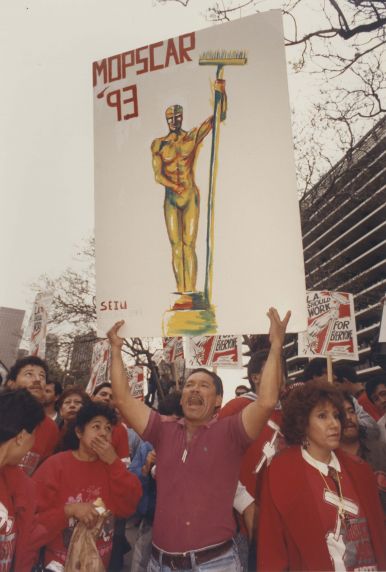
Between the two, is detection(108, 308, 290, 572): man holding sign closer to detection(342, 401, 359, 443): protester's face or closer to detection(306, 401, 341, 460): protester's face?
detection(306, 401, 341, 460): protester's face

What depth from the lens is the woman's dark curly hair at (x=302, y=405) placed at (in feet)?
10.4

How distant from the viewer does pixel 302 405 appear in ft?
10.7

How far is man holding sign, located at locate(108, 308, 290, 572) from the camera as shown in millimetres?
2756

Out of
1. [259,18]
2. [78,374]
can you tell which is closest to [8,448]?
[259,18]

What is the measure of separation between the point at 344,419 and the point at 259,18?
94.0 inches

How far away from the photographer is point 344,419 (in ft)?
10.9

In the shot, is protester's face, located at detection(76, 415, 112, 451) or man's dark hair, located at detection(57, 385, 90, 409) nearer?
protester's face, located at detection(76, 415, 112, 451)

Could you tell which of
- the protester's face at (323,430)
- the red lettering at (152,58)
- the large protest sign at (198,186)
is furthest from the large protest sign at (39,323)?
the protester's face at (323,430)

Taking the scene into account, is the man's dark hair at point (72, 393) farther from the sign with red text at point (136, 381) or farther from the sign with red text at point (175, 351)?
the sign with red text at point (175, 351)

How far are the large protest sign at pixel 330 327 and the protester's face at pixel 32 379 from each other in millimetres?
3576

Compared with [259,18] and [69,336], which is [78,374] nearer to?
[69,336]

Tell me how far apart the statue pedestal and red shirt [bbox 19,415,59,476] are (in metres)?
1.58

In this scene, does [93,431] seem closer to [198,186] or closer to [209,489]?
[209,489]

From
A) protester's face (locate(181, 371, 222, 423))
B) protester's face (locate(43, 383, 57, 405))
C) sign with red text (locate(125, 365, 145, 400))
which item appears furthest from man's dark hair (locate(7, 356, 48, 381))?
sign with red text (locate(125, 365, 145, 400))
